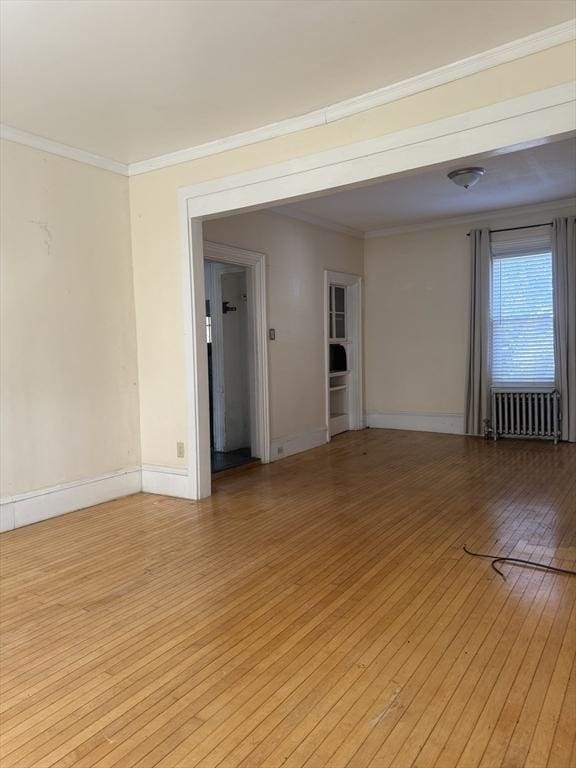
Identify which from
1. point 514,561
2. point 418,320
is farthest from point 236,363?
point 514,561

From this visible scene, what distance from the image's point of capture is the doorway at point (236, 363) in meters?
5.96

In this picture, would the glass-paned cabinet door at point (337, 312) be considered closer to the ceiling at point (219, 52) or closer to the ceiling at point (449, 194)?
the ceiling at point (449, 194)

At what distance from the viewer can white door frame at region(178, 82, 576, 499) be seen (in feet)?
9.73

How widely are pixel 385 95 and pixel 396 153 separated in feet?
1.25

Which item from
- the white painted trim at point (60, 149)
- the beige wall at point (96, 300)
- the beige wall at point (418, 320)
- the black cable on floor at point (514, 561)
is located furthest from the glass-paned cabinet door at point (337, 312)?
the black cable on floor at point (514, 561)

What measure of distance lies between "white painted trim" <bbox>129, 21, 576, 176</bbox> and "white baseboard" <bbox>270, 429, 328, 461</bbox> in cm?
309

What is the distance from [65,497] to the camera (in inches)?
172

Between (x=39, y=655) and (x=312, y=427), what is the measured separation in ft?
15.6

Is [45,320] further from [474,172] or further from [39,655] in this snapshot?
[474,172]

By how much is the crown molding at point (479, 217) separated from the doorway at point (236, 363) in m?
2.65

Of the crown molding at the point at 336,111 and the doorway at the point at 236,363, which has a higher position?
the crown molding at the point at 336,111

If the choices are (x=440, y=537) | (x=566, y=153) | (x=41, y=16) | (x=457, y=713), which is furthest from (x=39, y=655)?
(x=566, y=153)

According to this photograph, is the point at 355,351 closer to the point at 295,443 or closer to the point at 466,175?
the point at 295,443

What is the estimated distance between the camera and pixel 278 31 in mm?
2814
